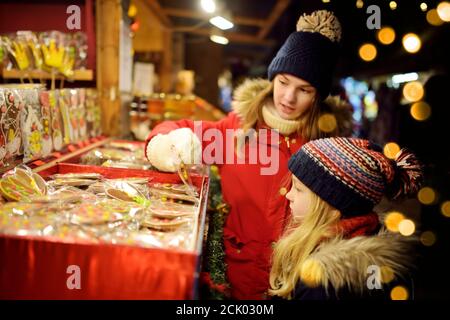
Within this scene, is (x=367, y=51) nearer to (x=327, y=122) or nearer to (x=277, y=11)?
(x=277, y=11)

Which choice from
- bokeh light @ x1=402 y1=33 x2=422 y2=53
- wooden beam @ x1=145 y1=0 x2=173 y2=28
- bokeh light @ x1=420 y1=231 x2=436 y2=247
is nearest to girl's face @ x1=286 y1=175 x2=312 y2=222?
bokeh light @ x1=420 y1=231 x2=436 y2=247

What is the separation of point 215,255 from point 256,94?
3.84 ft

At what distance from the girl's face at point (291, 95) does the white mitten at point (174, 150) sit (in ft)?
1.94

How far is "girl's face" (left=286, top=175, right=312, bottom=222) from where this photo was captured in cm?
176

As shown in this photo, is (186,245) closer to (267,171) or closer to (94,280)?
(94,280)

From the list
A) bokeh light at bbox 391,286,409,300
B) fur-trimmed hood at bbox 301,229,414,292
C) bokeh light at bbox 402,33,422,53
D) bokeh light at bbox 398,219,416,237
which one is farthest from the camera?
bokeh light at bbox 402,33,422,53

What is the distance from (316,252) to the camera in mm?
1654

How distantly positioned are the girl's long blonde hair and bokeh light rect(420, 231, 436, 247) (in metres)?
3.17

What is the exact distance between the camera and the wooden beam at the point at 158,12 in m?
6.59

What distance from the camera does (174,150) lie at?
2172 mm

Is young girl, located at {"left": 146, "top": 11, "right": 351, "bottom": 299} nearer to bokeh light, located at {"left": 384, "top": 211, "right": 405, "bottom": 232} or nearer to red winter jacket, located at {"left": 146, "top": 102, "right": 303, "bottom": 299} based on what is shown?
red winter jacket, located at {"left": 146, "top": 102, "right": 303, "bottom": 299}

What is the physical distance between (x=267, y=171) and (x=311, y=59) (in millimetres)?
742

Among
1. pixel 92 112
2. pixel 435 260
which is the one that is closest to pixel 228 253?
pixel 92 112

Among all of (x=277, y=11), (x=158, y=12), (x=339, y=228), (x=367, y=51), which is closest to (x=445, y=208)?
(x=339, y=228)
